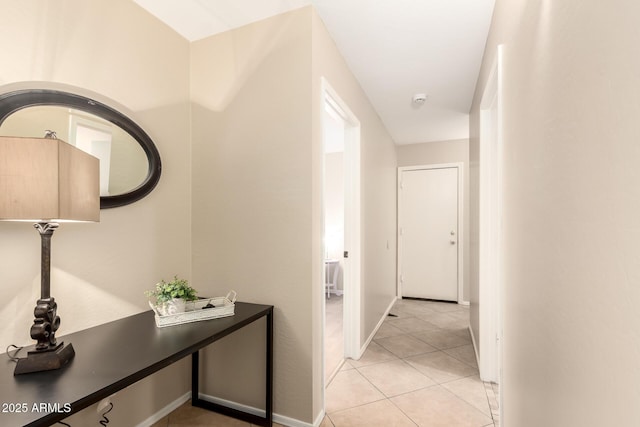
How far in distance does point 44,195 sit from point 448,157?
4.77m

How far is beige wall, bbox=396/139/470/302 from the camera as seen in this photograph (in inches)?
181

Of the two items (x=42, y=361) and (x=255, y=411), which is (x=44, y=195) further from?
(x=255, y=411)

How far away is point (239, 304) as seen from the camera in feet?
6.15

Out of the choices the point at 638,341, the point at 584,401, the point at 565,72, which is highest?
the point at 565,72

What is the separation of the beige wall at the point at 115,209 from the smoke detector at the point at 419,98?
2.11 meters

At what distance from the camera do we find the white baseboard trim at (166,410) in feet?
5.94

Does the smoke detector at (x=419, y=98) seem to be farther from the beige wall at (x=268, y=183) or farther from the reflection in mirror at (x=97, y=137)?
the reflection in mirror at (x=97, y=137)

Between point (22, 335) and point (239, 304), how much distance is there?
3.15 feet

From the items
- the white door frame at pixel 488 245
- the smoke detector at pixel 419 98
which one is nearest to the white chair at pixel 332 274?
the smoke detector at pixel 419 98

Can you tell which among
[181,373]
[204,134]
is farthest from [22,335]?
[204,134]

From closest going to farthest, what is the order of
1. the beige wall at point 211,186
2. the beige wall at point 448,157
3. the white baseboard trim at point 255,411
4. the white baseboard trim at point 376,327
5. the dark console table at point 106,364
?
the dark console table at point 106,364 → the beige wall at point 211,186 → the white baseboard trim at point 255,411 → the white baseboard trim at point 376,327 → the beige wall at point 448,157

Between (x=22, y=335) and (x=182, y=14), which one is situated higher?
(x=182, y=14)

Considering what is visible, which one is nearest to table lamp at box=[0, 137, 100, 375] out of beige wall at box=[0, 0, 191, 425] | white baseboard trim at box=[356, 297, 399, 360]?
beige wall at box=[0, 0, 191, 425]

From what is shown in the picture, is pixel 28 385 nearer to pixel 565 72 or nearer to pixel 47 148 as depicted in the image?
pixel 47 148
